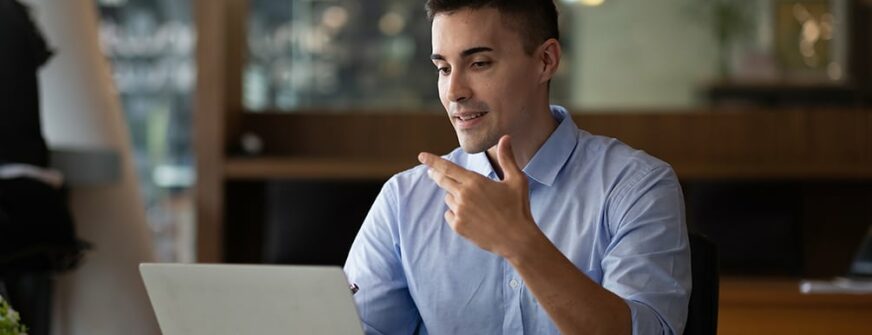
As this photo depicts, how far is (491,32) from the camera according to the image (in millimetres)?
1741

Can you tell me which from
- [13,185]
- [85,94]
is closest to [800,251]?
[85,94]

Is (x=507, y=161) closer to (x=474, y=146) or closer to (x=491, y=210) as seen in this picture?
(x=491, y=210)

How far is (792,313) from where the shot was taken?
8.84 feet

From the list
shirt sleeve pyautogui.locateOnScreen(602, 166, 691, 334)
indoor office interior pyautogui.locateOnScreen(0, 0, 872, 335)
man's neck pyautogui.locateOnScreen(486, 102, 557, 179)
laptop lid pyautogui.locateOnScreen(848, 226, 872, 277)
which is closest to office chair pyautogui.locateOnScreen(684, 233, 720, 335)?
indoor office interior pyautogui.locateOnScreen(0, 0, 872, 335)

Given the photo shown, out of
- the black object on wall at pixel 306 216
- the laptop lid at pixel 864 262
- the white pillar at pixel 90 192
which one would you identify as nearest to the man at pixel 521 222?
the laptop lid at pixel 864 262

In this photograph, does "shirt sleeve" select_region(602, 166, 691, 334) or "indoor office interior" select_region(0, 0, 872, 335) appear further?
"indoor office interior" select_region(0, 0, 872, 335)

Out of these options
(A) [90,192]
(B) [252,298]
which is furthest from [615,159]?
(A) [90,192]

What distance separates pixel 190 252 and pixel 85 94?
2241mm

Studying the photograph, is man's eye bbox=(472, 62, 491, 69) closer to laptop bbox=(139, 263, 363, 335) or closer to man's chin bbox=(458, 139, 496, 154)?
man's chin bbox=(458, 139, 496, 154)

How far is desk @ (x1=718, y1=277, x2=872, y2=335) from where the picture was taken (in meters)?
2.67

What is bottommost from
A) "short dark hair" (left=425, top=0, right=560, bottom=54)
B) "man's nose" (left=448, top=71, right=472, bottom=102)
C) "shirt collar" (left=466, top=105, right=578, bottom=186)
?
"shirt collar" (left=466, top=105, right=578, bottom=186)

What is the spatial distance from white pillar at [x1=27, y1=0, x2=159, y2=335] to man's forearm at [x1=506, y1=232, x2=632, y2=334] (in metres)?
2.89

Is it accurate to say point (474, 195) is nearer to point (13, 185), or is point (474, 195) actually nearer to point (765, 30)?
point (13, 185)

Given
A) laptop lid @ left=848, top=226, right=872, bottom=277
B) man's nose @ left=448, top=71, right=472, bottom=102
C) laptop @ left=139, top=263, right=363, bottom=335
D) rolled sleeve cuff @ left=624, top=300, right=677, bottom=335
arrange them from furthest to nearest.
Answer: laptop lid @ left=848, top=226, right=872, bottom=277, man's nose @ left=448, top=71, right=472, bottom=102, rolled sleeve cuff @ left=624, top=300, right=677, bottom=335, laptop @ left=139, top=263, right=363, bottom=335
